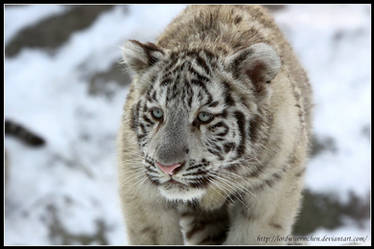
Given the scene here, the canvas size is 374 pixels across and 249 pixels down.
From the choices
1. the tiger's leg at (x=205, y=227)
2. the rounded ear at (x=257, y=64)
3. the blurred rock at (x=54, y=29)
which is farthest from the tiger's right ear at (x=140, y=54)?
the blurred rock at (x=54, y=29)

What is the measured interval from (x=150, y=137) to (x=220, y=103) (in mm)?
410

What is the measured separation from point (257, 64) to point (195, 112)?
0.44 m

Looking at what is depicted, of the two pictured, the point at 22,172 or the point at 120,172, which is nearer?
the point at 120,172

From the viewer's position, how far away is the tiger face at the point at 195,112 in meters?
3.11

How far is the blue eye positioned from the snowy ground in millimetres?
2106

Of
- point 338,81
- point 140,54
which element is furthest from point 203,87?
point 338,81

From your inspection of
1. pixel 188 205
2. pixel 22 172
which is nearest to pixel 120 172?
pixel 188 205

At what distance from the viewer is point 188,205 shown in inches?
Result: 150

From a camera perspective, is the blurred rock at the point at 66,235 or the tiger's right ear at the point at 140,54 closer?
the tiger's right ear at the point at 140,54

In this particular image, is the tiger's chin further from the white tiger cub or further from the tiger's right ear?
the tiger's right ear

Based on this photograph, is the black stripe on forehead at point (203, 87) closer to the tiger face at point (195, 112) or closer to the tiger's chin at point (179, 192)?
the tiger face at point (195, 112)

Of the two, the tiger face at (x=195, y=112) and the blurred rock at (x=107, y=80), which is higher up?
the blurred rock at (x=107, y=80)

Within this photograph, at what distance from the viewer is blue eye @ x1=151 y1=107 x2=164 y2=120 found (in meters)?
3.21

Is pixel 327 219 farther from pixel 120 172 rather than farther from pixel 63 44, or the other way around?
pixel 63 44
